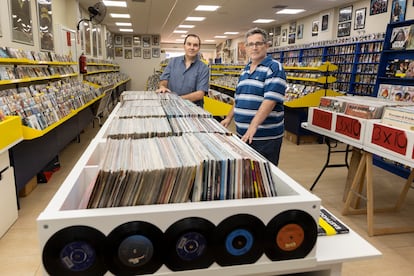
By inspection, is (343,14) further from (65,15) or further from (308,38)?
(65,15)

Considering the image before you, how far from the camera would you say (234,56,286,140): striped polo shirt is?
2.22 meters

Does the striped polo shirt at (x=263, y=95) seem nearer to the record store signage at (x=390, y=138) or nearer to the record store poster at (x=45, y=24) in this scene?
the record store signage at (x=390, y=138)

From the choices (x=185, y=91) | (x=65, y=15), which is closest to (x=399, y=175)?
(x=185, y=91)

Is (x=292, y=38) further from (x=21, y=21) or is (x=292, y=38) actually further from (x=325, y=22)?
(x=21, y=21)

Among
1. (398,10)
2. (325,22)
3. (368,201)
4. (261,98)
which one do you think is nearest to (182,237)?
(261,98)

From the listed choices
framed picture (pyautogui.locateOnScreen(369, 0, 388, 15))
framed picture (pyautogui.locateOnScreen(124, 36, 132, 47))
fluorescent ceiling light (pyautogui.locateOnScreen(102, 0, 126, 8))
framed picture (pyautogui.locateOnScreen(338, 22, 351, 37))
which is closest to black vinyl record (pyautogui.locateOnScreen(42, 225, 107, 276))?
framed picture (pyautogui.locateOnScreen(369, 0, 388, 15))

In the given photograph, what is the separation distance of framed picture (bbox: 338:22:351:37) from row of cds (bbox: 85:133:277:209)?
10.3 metres

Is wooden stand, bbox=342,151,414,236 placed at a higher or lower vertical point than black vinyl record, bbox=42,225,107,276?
lower

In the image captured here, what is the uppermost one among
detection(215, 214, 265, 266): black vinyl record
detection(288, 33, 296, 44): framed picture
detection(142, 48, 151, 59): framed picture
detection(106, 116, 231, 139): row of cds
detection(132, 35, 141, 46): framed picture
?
detection(132, 35, 141, 46): framed picture

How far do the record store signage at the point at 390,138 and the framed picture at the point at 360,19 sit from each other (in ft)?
26.4

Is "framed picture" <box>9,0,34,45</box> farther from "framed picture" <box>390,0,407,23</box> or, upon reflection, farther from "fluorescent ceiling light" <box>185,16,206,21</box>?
"framed picture" <box>390,0,407,23</box>

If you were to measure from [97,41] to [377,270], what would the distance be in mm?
12335

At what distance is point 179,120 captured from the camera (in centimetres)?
158

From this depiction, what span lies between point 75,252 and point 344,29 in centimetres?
1093
